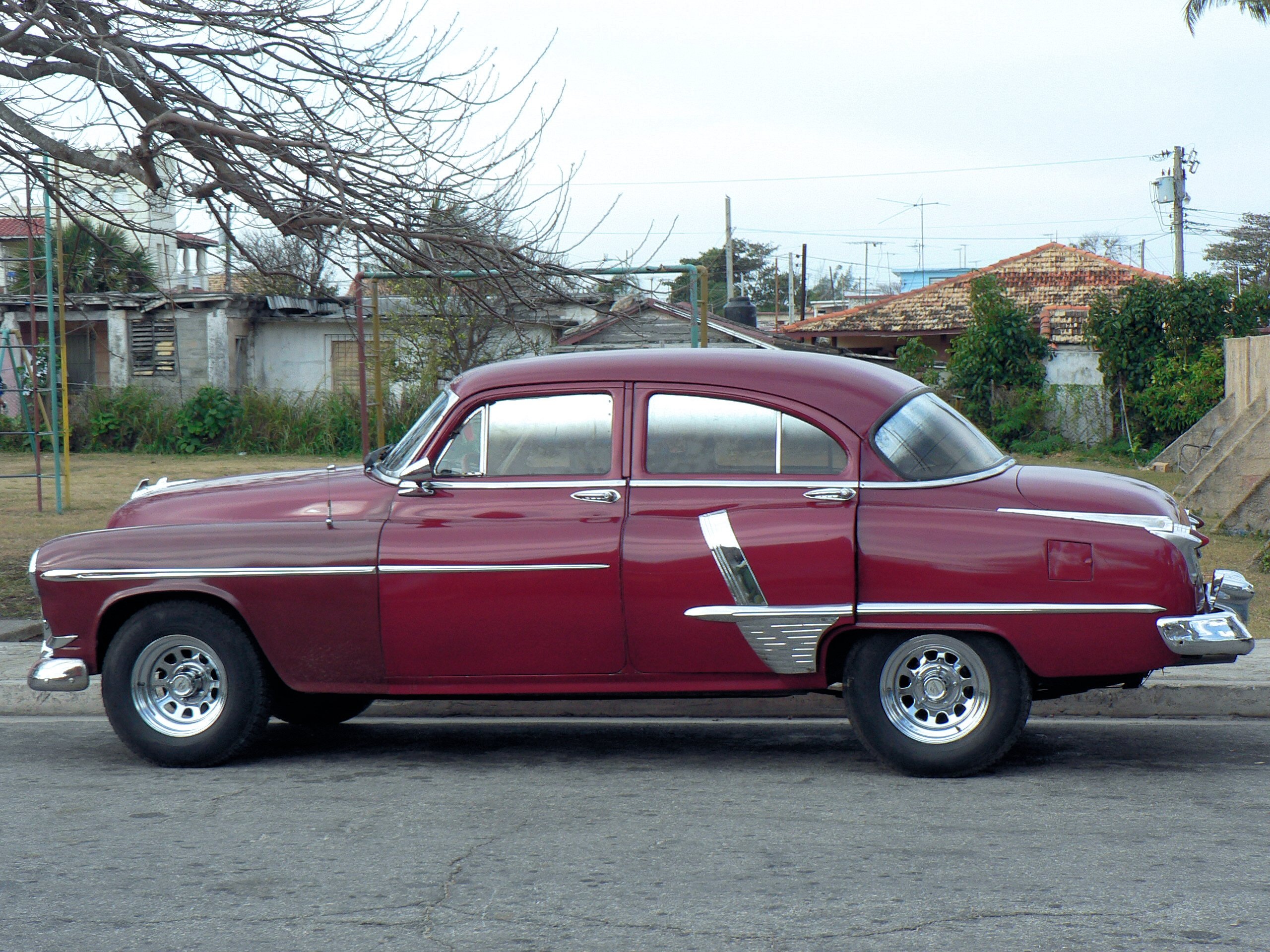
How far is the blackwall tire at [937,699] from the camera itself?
5.21 meters

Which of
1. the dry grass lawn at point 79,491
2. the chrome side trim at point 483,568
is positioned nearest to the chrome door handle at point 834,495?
the chrome side trim at point 483,568

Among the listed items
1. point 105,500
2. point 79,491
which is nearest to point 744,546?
point 105,500

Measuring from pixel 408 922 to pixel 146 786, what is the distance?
2133 mm

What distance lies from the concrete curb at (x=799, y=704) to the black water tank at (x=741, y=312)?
2467 cm

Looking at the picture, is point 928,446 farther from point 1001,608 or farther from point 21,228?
point 21,228

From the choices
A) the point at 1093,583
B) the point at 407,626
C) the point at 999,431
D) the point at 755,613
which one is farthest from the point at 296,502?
the point at 999,431

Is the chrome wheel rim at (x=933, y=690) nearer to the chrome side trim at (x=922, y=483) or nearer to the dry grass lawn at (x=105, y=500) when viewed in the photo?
the chrome side trim at (x=922, y=483)

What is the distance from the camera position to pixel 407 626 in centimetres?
548

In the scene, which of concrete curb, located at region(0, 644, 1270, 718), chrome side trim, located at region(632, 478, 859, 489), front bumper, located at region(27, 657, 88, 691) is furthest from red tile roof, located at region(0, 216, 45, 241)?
chrome side trim, located at region(632, 478, 859, 489)

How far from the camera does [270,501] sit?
5.73 metres

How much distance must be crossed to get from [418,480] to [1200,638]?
3.24m

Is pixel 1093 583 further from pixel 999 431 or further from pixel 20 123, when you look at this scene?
pixel 999 431

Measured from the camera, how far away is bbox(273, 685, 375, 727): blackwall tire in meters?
6.12

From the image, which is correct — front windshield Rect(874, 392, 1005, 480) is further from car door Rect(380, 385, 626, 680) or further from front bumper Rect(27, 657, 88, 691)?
front bumper Rect(27, 657, 88, 691)
